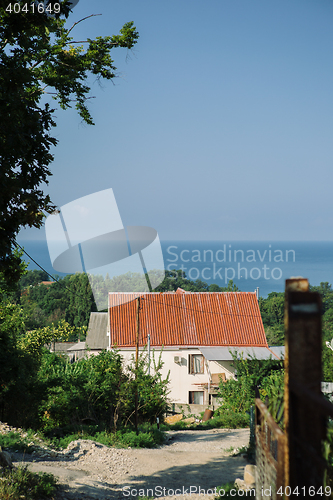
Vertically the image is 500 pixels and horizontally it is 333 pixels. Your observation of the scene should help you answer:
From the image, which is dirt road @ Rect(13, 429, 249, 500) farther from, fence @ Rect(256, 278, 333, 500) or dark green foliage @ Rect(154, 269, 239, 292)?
dark green foliage @ Rect(154, 269, 239, 292)

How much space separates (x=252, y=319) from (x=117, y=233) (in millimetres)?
15894

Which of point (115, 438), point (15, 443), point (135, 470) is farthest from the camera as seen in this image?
point (115, 438)

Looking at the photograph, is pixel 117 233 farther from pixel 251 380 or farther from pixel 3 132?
pixel 251 380

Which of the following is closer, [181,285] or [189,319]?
[189,319]

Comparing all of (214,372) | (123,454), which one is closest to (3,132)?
(123,454)

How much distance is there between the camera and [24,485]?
17.6ft

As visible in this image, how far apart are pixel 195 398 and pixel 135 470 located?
15582 millimetres

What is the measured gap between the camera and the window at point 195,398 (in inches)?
904

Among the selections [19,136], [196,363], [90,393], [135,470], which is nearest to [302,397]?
[19,136]

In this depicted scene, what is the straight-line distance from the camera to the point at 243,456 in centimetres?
922

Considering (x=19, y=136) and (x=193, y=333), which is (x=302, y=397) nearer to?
(x=19, y=136)

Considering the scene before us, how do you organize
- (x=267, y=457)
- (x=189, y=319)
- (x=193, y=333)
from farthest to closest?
(x=189, y=319) → (x=193, y=333) → (x=267, y=457)

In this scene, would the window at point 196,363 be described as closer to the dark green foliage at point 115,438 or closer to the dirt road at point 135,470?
the dark green foliage at point 115,438

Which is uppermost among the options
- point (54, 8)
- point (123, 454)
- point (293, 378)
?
point (54, 8)
